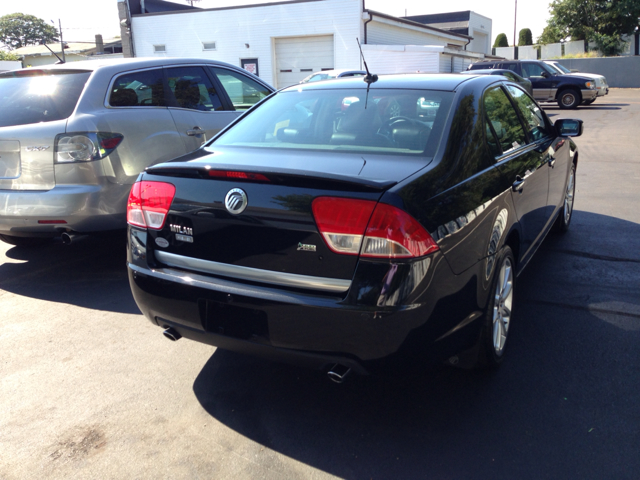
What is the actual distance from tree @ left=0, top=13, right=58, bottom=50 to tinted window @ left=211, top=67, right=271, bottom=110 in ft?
305

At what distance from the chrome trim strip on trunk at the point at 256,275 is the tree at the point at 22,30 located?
9663 cm

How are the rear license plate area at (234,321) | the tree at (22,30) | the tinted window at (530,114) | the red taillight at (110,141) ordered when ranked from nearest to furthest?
1. the rear license plate area at (234,321)
2. the tinted window at (530,114)
3. the red taillight at (110,141)
4. the tree at (22,30)

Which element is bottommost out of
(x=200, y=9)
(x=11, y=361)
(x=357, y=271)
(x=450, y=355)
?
(x=11, y=361)

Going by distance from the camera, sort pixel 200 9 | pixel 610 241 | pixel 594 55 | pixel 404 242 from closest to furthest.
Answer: pixel 404 242 < pixel 610 241 < pixel 200 9 < pixel 594 55

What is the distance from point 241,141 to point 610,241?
3917mm

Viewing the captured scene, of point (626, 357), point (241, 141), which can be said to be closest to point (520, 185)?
point (626, 357)

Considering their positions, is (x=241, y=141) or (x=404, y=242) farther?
(x=241, y=141)

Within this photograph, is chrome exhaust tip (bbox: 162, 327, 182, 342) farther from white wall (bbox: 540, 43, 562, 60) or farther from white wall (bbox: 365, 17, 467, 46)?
white wall (bbox: 540, 43, 562, 60)

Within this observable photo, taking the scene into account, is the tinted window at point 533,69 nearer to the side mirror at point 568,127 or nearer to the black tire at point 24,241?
the side mirror at point 568,127

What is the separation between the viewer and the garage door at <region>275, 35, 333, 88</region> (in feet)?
80.8

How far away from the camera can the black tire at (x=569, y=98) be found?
21.8 meters

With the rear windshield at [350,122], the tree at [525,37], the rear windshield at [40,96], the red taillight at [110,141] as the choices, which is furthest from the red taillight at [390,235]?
the tree at [525,37]

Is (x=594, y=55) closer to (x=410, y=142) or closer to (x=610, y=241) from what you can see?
(x=610, y=241)

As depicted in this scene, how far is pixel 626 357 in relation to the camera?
3332 mm
